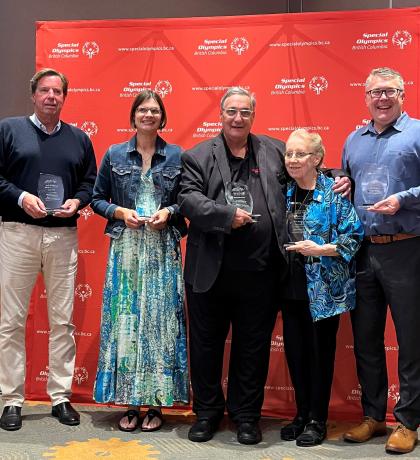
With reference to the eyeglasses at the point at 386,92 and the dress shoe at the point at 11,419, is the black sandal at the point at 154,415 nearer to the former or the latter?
the dress shoe at the point at 11,419

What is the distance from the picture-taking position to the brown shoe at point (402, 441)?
3.29 meters

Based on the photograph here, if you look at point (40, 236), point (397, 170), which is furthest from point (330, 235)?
point (40, 236)

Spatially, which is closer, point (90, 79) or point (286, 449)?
point (286, 449)

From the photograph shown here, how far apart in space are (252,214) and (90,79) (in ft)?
5.33

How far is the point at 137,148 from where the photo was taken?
3721 millimetres

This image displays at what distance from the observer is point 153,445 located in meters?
3.42

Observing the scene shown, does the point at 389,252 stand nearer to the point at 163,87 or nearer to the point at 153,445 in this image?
the point at 153,445

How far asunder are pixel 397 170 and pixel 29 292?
213 centimetres

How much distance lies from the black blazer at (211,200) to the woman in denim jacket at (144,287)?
0.62 feet

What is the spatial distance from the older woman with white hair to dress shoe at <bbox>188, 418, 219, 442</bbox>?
1.51ft

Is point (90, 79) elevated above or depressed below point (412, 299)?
above

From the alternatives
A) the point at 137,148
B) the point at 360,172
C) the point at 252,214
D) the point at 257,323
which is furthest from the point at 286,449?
the point at 137,148

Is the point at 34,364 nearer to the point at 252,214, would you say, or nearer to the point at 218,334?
the point at 218,334

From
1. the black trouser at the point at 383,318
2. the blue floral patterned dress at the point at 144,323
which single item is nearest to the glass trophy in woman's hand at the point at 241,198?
the blue floral patterned dress at the point at 144,323
